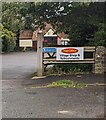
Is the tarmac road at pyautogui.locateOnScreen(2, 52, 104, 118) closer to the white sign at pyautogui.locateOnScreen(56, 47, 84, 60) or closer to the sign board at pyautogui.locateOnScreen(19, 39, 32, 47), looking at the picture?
the white sign at pyautogui.locateOnScreen(56, 47, 84, 60)

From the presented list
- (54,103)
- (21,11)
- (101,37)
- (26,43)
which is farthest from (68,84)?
(26,43)

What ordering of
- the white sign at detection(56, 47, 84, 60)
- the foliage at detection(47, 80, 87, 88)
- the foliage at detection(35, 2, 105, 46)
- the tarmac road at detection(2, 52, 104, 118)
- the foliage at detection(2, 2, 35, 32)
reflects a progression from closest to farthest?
the tarmac road at detection(2, 52, 104, 118) → the foliage at detection(47, 80, 87, 88) → the white sign at detection(56, 47, 84, 60) → the foliage at detection(35, 2, 105, 46) → the foliage at detection(2, 2, 35, 32)

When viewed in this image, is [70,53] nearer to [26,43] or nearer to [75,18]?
[75,18]

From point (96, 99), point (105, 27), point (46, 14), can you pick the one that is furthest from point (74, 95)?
point (46, 14)

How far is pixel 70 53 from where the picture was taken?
50.2 ft

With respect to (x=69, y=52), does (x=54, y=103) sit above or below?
below

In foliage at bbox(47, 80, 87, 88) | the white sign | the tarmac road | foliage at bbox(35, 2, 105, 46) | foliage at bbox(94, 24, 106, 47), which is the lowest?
the tarmac road

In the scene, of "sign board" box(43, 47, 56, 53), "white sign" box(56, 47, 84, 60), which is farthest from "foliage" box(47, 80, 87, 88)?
"sign board" box(43, 47, 56, 53)

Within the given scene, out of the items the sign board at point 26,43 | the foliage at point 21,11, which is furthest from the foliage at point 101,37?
the sign board at point 26,43

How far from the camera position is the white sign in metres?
15.3

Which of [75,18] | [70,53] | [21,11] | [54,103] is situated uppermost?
[21,11]

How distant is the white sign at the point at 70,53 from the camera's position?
15320mm

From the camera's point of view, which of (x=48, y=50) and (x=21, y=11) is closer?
(x=48, y=50)

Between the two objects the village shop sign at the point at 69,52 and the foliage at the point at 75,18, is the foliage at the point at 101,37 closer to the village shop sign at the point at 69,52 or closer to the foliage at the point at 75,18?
the foliage at the point at 75,18
